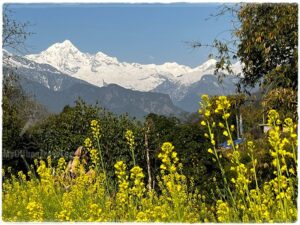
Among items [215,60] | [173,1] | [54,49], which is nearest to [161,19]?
[173,1]

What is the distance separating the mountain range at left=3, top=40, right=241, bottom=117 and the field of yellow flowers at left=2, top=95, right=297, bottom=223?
0.82 feet

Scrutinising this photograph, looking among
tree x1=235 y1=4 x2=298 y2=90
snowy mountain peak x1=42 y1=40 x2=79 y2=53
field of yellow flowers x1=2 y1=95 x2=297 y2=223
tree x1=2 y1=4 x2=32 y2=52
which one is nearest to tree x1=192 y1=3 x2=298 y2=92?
tree x1=235 y1=4 x2=298 y2=90

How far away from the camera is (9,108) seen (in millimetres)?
4383

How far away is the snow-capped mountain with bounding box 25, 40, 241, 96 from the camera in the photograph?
412 centimetres

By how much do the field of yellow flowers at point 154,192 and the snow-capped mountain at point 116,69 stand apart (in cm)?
35

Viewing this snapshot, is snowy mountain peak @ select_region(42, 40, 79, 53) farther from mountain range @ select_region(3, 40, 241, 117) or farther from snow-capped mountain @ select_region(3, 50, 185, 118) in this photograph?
snow-capped mountain @ select_region(3, 50, 185, 118)

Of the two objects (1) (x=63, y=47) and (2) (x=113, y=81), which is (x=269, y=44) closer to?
(2) (x=113, y=81)

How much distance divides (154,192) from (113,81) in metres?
0.94

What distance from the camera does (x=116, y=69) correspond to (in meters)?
4.18

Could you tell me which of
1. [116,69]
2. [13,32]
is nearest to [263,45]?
[116,69]

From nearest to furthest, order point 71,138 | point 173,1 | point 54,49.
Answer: point 173,1, point 54,49, point 71,138

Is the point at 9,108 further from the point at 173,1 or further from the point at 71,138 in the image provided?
the point at 173,1

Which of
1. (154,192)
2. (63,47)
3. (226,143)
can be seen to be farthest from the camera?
(63,47)

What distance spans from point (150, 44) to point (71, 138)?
1.09 meters
